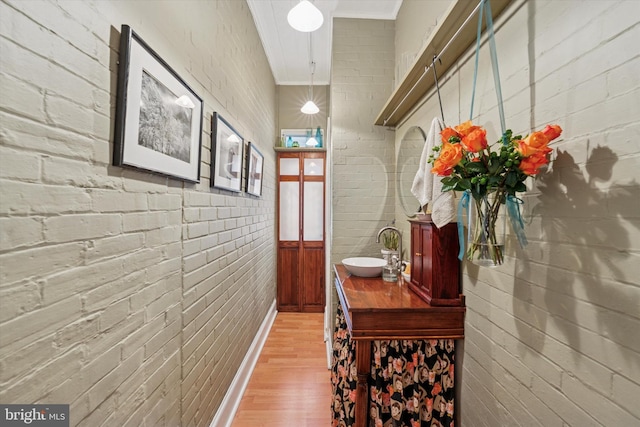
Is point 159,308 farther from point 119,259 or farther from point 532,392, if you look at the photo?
point 532,392

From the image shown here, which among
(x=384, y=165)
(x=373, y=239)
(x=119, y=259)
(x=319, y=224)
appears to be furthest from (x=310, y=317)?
(x=119, y=259)

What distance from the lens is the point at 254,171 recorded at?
2469 millimetres

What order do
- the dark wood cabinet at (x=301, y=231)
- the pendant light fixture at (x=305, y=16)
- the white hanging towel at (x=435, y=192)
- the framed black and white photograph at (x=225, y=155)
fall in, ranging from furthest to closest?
the dark wood cabinet at (x=301, y=231) → the pendant light fixture at (x=305, y=16) → the framed black and white photograph at (x=225, y=155) → the white hanging towel at (x=435, y=192)

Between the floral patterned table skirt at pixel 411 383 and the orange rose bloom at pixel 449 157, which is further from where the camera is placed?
the floral patterned table skirt at pixel 411 383

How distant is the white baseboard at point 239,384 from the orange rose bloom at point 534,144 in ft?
6.67

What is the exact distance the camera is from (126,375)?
86 centimetres

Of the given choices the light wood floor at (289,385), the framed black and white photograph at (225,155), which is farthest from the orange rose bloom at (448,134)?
the light wood floor at (289,385)

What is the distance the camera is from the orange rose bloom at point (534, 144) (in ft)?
2.24

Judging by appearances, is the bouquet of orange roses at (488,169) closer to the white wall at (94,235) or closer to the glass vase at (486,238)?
the glass vase at (486,238)

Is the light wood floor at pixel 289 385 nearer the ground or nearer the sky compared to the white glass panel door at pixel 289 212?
nearer the ground

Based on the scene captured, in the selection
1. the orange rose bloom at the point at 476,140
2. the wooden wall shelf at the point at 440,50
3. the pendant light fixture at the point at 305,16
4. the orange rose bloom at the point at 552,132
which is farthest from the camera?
the pendant light fixture at the point at 305,16

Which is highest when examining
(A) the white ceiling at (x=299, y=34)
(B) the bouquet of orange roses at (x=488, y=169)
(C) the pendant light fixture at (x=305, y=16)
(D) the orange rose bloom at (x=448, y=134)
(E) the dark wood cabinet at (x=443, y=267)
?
(A) the white ceiling at (x=299, y=34)

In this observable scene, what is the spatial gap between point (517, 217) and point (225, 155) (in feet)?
5.16

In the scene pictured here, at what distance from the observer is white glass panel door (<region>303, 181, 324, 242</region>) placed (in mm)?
3697
